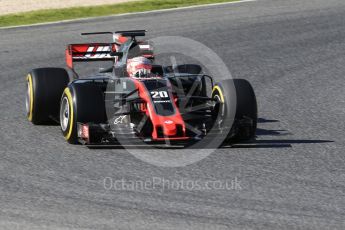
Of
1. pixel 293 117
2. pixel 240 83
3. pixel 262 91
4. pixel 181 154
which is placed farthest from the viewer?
pixel 262 91

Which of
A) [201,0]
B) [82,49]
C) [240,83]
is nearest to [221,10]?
[201,0]

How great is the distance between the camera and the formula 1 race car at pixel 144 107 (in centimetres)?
1067

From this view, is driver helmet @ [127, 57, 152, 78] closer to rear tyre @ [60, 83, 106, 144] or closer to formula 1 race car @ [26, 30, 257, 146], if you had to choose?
formula 1 race car @ [26, 30, 257, 146]

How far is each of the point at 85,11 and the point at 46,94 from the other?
10.9 m

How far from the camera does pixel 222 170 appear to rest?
9.78 meters

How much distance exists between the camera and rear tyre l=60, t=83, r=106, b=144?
10781 millimetres

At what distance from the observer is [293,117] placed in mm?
12969

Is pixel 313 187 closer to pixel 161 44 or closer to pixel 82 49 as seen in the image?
pixel 82 49

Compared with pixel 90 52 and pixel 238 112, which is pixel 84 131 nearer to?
pixel 238 112

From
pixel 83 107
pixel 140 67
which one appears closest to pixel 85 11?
pixel 140 67

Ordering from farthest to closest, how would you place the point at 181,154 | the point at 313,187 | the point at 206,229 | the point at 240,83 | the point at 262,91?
1. the point at 262,91
2. the point at 240,83
3. the point at 181,154
4. the point at 313,187
5. the point at 206,229

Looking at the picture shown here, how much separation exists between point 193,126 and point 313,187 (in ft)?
7.38

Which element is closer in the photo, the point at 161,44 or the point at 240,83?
the point at 240,83

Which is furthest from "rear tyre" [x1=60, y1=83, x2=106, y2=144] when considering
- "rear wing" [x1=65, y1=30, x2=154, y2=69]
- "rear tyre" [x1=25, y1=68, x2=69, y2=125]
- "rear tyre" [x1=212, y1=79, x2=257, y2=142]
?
"rear wing" [x1=65, y1=30, x2=154, y2=69]
